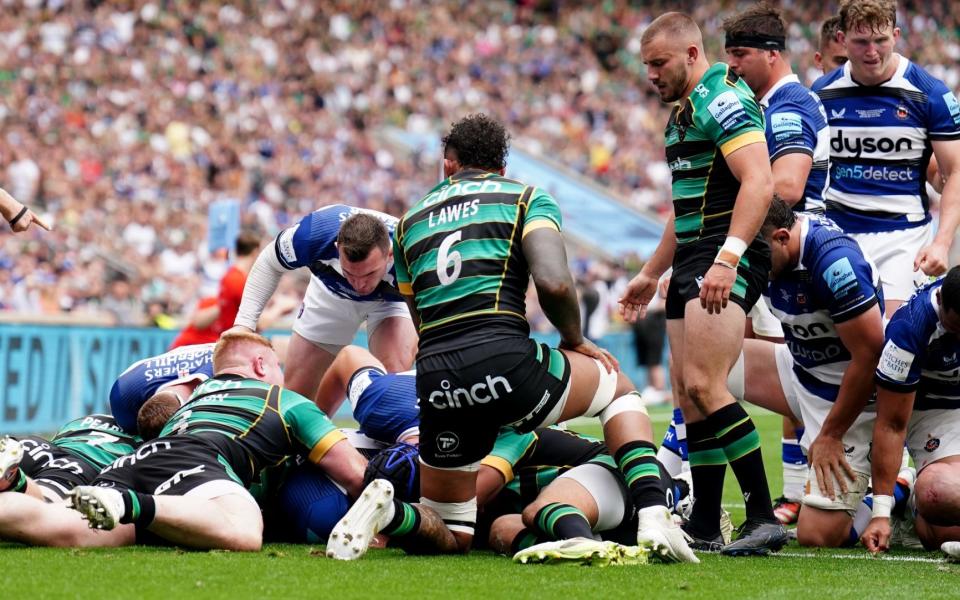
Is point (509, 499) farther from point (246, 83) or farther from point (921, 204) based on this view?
point (246, 83)

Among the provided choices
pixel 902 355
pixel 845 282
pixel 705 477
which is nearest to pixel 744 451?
pixel 705 477

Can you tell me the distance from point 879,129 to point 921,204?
534 mm

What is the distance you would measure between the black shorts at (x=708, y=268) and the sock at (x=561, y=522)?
108 centimetres

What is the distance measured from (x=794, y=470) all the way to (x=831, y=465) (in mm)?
1120

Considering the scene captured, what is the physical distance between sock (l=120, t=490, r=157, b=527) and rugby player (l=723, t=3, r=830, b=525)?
3552 mm

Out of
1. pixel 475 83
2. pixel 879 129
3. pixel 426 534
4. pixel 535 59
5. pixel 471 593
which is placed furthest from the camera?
pixel 535 59

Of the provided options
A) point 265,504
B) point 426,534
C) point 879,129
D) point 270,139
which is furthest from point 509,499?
point 270,139

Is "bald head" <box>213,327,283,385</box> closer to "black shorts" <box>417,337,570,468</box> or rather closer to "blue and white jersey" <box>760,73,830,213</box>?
"black shorts" <box>417,337,570,468</box>

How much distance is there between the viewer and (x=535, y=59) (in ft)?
112

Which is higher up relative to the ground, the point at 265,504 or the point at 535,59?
the point at 535,59

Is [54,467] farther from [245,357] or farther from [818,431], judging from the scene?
[818,431]

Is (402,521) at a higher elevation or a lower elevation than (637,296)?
lower

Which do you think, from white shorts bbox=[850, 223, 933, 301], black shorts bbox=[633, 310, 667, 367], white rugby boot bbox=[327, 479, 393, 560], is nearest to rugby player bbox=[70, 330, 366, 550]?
white rugby boot bbox=[327, 479, 393, 560]

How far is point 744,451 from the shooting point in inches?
229
